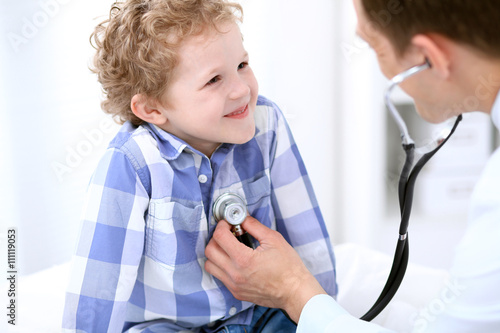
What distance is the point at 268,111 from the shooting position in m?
1.23

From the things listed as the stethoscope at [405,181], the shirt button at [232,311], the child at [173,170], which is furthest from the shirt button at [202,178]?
the stethoscope at [405,181]

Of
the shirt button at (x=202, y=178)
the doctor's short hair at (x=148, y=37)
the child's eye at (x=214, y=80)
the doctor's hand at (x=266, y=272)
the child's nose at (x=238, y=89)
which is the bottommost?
the doctor's hand at (x=266, y=272)

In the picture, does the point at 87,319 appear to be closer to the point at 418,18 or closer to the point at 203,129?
the point at 203,129

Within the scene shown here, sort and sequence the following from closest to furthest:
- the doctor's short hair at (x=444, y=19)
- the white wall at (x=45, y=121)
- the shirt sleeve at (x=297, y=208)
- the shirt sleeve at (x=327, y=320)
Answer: the doctor's short hair at (x=444, y=19) < the shirt sleeve at (x=327, y=320) < the shirt sleeve at (x=297, y=208) < the white wall at (x=45, y=121)

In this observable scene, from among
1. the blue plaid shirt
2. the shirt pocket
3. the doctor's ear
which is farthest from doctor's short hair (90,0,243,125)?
the doctor's ear

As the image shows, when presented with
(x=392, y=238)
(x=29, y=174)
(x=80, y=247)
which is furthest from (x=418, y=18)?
(x=392, y=238)

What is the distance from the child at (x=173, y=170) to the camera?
3.41 feet

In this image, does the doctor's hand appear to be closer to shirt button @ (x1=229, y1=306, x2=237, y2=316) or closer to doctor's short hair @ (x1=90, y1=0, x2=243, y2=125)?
shirt button @ (x1=229, y1=306, x2=237, y2=316)

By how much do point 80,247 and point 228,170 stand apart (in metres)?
0.34

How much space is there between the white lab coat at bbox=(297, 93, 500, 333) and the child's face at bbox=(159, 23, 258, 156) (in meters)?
0.48

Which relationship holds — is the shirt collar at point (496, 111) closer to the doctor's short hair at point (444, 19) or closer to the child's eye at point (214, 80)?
the doctor's short hair at point (444, 19)

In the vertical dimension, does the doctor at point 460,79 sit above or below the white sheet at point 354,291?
above

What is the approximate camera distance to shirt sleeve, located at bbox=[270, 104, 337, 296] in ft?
4.07

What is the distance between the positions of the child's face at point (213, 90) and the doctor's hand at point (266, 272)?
0.67 ft
